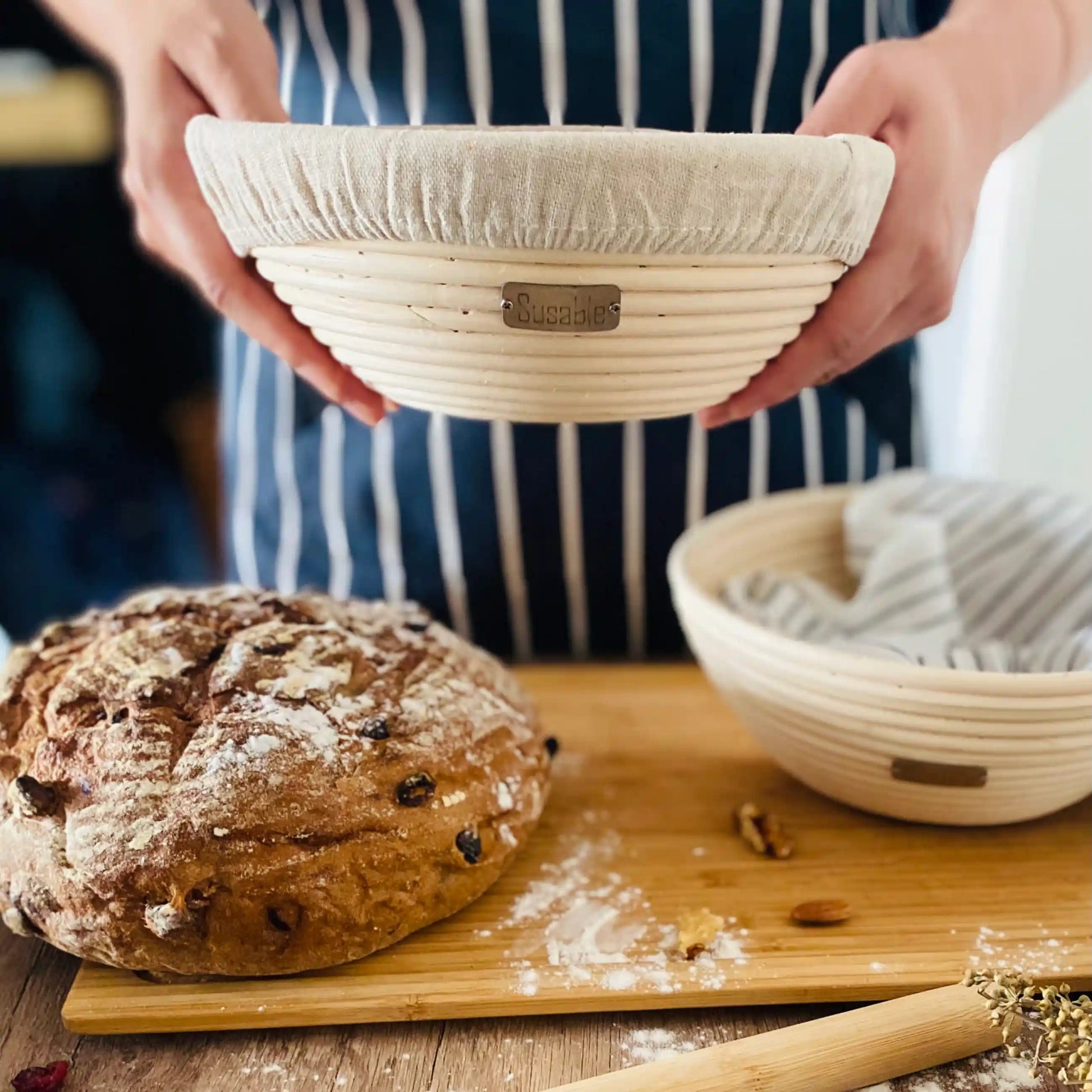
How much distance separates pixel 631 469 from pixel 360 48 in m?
0.41

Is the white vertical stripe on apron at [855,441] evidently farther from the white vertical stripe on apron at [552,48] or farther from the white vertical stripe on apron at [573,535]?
the white vertical stripe on apron at [552,48]

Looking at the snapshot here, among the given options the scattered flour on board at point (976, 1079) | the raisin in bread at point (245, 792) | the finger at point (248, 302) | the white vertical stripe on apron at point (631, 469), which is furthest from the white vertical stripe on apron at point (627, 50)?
the scattered flour on board at point (976, 1079)

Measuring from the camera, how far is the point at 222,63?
604 mm

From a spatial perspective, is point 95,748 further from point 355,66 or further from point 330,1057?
point 355,66

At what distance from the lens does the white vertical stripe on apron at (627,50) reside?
81cm

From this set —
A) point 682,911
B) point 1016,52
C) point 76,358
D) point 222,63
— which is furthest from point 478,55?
point 76,358

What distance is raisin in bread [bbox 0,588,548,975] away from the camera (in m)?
0.58

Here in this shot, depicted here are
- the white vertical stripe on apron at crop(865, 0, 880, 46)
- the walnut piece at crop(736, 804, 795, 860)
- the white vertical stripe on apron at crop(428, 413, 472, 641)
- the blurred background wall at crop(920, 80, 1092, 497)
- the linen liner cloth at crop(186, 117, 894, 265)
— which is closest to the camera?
the linen liner cloth at crop(186, 117, 894, 265)

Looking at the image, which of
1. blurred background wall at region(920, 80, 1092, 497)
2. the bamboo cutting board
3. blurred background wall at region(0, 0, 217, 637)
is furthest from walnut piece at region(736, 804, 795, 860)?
blurred background wall at region(0, 0, 217, 637)

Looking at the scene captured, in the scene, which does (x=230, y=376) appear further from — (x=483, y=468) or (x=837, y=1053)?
(x=837, y=1053)

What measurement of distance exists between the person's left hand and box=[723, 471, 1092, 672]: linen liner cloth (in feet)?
0.79

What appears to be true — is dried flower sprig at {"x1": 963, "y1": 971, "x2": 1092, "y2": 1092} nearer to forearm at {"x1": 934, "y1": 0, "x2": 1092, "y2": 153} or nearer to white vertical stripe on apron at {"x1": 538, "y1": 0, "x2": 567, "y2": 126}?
forearm at {"x1": 934, "y1": 0, "x2": 1092, "y2": 153}

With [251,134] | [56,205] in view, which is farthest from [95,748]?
[56,205]

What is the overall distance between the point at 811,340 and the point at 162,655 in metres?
0.43
